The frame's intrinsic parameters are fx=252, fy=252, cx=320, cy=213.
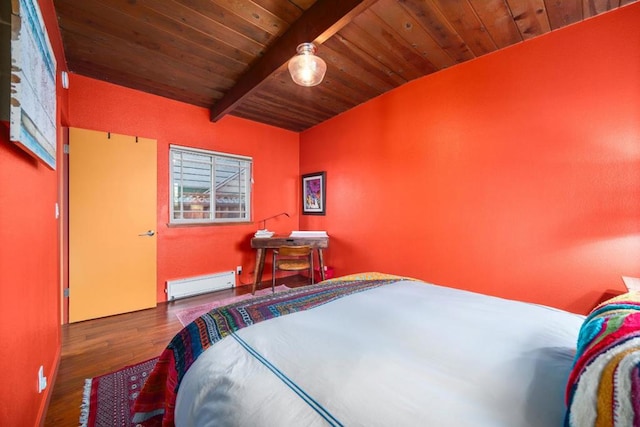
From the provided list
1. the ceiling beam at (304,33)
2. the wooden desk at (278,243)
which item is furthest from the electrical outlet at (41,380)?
the ceiling beam at (304,33)

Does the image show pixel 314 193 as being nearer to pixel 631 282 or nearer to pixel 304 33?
pixel 304 33

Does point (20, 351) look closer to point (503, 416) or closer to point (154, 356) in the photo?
point (154, 356)

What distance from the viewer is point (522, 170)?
198 centimetres

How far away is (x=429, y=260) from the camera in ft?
8.28

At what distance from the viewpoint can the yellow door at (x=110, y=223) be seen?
2.46 metres

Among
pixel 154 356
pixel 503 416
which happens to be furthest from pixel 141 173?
pixel 503 416

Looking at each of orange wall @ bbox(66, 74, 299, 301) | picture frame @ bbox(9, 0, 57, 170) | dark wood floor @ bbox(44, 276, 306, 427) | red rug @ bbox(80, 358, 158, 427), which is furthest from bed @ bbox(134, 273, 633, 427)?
orange wall @ bbox(66, 74, 299, 301)

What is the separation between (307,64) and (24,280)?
1.83 meters

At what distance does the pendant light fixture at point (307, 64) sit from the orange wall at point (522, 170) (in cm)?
136

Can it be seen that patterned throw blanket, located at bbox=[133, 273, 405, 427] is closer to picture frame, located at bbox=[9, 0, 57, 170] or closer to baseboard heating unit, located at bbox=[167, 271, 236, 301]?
picture frame, located at bbox=[9, 0, 57, 170]

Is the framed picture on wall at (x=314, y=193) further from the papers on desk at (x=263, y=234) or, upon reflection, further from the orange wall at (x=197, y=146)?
the papers on desk at (x=263, y=234)

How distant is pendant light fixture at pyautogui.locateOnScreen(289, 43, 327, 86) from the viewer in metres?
1.66

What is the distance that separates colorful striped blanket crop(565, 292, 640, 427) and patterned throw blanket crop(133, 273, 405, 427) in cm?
91

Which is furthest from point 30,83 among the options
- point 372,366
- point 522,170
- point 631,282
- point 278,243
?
point 631,282
